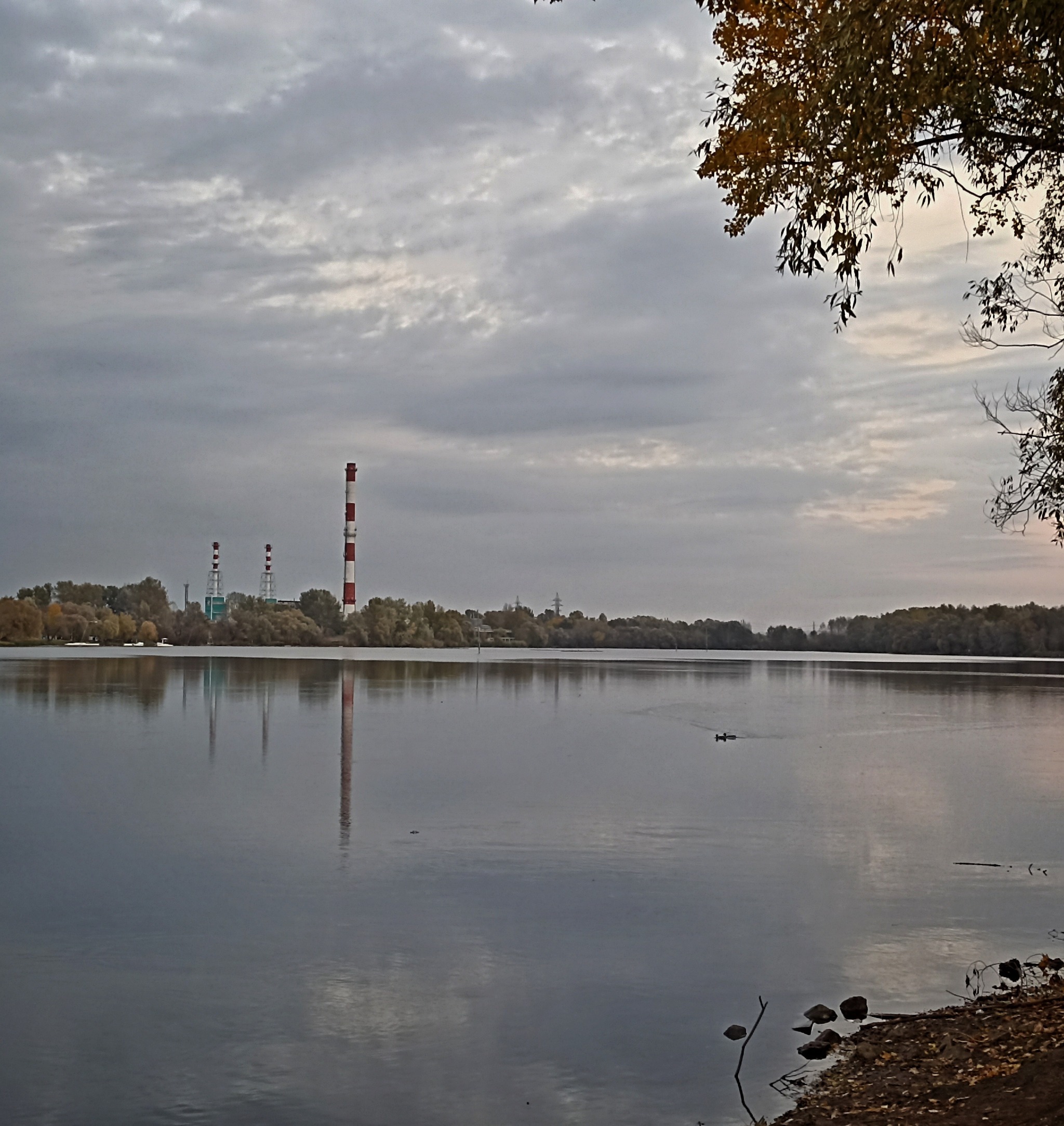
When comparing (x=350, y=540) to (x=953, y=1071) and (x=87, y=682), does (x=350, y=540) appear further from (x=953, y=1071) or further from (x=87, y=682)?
(x=953, y=1071)

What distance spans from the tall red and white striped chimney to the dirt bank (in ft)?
359

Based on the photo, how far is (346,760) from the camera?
25.1m

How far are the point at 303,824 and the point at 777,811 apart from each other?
7.24m

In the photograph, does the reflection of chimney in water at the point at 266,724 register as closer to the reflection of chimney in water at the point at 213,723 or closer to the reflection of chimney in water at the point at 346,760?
the reflection of chimney in water at the point at 213,723

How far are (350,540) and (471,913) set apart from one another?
4163 inches

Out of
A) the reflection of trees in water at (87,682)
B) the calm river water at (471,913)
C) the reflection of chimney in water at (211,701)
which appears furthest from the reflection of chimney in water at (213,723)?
the reflection of trees in water at (87,682)

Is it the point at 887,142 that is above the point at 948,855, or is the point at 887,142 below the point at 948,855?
above

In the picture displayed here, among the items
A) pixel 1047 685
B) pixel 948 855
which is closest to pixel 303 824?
pixel 948 855

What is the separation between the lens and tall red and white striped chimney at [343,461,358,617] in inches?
4592

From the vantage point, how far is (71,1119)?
7.38 metres

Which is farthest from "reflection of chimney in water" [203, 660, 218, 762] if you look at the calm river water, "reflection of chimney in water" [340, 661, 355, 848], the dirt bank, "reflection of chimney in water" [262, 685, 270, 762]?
the dirt bank

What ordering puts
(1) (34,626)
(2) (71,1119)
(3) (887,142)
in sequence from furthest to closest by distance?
1. (1) (34,626)
2. (3) (887,142)
3. (2) (71,1119)

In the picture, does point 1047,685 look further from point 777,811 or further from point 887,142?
point 887,142

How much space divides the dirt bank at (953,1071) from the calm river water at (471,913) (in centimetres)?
52
